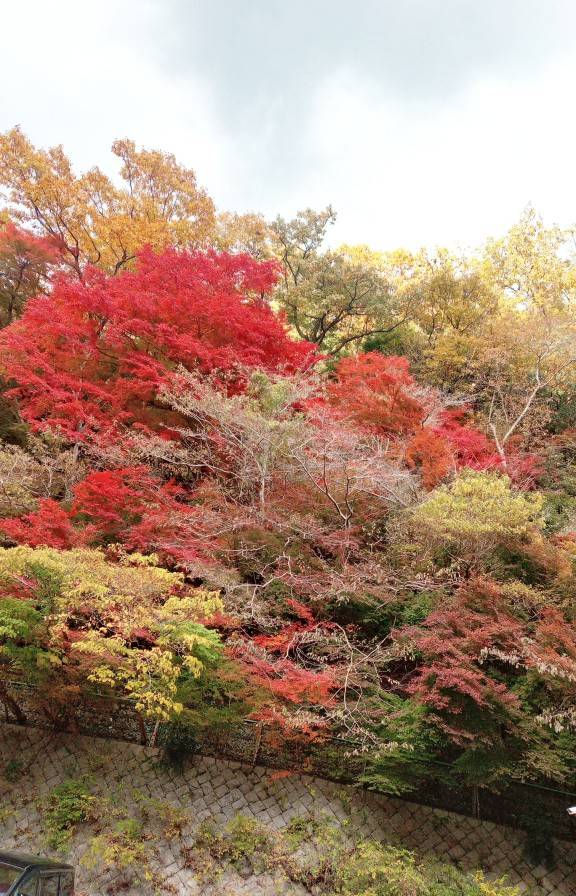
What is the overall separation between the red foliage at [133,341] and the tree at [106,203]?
136 inches

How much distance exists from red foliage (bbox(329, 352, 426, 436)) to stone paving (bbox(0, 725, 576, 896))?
27.1ft

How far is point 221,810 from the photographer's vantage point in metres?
8.84

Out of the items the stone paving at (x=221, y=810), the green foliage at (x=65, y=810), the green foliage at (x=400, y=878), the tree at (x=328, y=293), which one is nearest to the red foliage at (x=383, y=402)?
the tree at (x=328, y=293)

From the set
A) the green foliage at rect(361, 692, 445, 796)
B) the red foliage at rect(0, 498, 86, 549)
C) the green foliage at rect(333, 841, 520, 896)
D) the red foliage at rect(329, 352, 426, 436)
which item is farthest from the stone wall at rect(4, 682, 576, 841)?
the red foliage at rect(329, 352, 426, 436)

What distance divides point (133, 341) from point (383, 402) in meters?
7.14

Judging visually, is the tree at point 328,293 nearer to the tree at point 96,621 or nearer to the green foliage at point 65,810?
the tree at point 96,621

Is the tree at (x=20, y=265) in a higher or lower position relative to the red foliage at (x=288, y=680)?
higher

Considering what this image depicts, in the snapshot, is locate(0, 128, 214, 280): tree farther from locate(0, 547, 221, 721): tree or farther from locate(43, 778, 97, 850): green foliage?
locate(43, 778, 97, 850): green foliage

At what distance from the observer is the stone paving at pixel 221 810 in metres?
7.93

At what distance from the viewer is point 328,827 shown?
27.7ft

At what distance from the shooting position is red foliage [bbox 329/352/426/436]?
46.1 feet

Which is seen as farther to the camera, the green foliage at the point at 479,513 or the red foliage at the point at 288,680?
the green foliage at the point at 479,513

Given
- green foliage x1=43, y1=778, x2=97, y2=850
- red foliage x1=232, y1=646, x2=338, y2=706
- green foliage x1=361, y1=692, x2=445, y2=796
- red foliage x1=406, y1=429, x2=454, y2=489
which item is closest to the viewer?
red foliage x1=232, y1=646, x2=338, y2=706

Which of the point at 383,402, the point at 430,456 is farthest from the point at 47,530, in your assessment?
the point at 383,402
